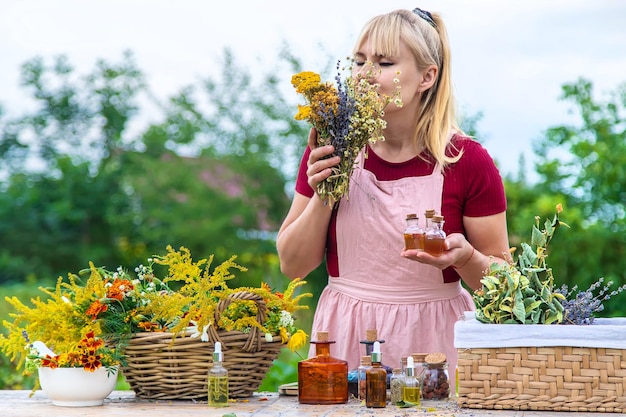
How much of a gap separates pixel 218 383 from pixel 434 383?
2.25ft

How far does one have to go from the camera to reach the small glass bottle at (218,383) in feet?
9.29

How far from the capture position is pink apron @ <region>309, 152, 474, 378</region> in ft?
11.2

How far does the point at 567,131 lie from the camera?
964 cm

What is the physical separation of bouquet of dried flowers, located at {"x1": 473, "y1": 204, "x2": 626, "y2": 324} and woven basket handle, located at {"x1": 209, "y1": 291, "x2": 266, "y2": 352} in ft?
2.23

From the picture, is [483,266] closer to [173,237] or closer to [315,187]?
[315,187]

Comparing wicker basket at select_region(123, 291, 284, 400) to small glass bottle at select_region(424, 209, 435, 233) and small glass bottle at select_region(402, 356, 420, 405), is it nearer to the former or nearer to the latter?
small glass bottle at select_region(402, 356, 420, 405)

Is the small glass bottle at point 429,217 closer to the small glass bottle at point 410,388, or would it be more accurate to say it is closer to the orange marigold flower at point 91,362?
the small glass bottle at point 410,388

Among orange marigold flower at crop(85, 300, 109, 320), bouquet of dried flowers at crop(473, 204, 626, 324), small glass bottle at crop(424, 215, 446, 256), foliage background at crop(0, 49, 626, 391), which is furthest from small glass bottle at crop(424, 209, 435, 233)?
foliage background at crop(0, 49, 626, 391)

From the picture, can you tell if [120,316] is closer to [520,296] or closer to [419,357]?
[419,357]

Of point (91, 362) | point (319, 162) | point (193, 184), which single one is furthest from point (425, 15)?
point (193, 184)

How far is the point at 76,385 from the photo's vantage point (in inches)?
113

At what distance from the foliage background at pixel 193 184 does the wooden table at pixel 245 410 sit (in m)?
4.61

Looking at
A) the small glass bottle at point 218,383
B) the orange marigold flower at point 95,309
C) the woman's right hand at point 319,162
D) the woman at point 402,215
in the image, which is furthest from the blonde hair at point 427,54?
the orange marigold flower at point 95,309

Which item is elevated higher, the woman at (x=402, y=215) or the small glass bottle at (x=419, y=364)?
the woman at (x=402, y=215)
